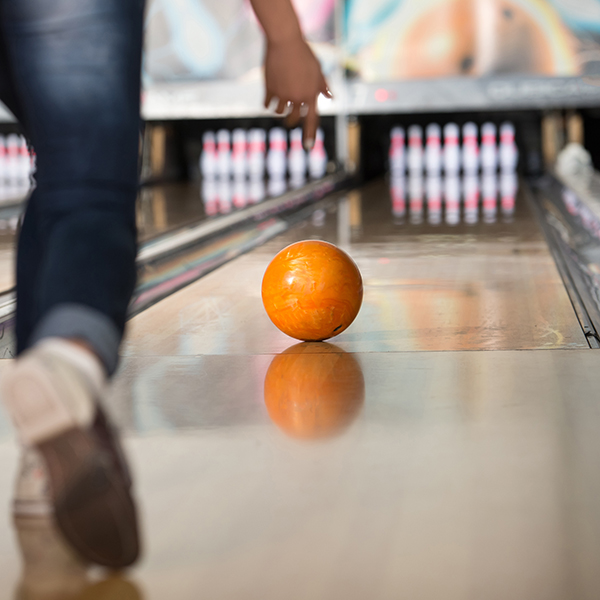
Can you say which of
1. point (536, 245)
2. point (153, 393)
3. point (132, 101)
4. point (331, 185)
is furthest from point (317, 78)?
point (331, 185)

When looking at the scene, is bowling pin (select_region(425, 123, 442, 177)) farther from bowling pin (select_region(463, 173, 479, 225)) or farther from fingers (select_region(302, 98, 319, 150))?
fingers (select_region(302, 98, 319, 150))

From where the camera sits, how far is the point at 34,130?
0.79 meters

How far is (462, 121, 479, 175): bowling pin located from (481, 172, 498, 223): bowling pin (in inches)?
4.6

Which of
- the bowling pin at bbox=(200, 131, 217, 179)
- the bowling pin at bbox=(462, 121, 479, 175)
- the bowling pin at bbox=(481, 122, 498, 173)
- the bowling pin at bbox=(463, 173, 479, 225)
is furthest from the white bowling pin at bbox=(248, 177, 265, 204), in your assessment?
A: the bowling pin at bbox=(481, 122, 498, 173)

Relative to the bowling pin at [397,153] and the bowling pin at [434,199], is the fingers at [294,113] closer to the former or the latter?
the bowling pin at [434,199]

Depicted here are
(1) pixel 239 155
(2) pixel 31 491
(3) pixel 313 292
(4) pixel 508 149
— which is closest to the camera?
(2) pixel 31 491

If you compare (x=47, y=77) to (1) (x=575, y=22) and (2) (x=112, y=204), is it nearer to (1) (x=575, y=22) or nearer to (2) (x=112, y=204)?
(2) (x=112, y=204)

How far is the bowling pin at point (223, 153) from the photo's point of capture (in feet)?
21.2

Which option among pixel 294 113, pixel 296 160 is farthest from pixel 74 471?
pixel 296 160

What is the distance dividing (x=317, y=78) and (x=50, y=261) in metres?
0.39

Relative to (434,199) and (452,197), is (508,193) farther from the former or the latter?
(434,199)

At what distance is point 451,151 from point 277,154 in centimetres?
115

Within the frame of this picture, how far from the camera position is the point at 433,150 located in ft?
20.5

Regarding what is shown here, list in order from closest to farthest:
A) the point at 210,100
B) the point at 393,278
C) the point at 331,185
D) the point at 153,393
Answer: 1. the point at 153,393
2. the point at 393,278
3. the point at 331,185
4. the point at 210,100
